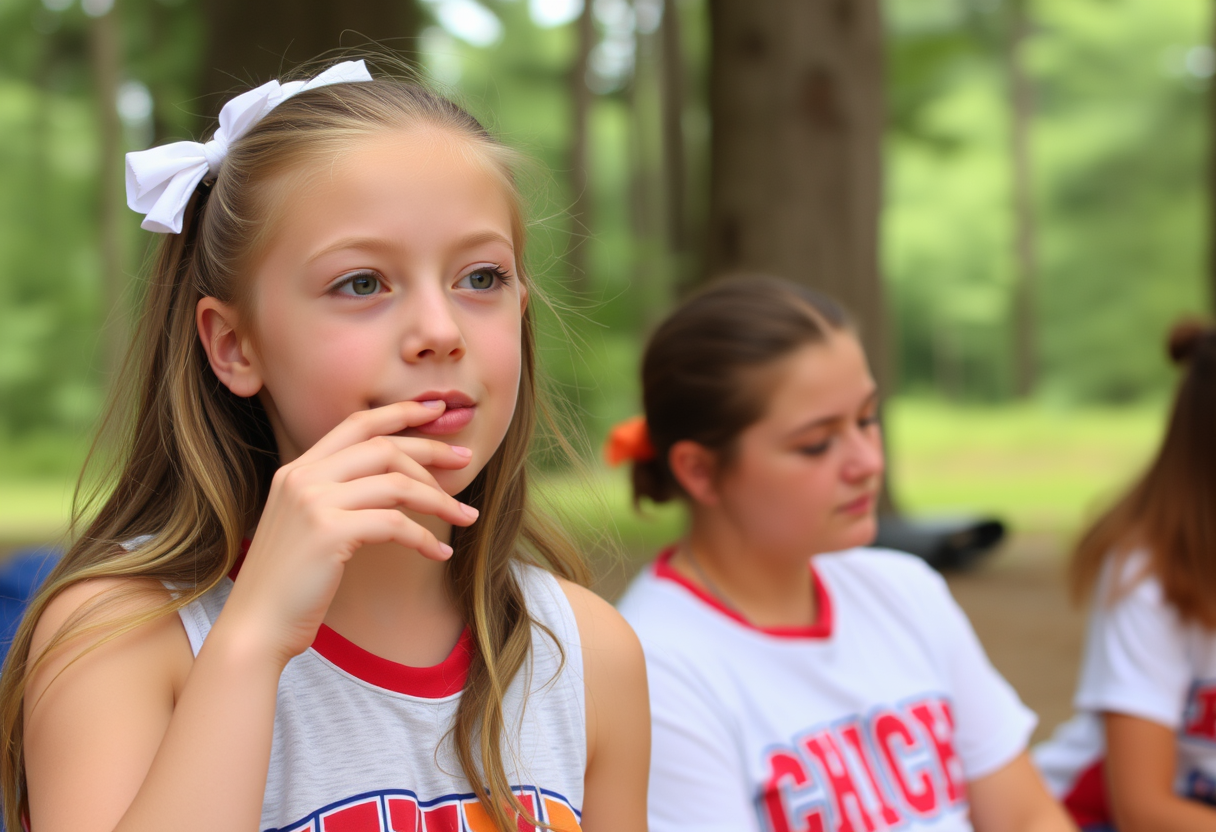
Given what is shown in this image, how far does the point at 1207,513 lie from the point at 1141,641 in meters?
0.36

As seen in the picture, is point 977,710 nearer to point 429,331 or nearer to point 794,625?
point 794,625

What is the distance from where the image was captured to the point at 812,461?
2352mm

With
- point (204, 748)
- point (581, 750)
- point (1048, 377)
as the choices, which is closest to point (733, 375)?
point (581, 750)

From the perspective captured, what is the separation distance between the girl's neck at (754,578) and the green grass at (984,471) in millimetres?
5390

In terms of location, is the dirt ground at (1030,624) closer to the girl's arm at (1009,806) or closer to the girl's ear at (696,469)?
the girl's arm at (1009,806)

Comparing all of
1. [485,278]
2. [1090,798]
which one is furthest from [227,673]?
[1090,798]

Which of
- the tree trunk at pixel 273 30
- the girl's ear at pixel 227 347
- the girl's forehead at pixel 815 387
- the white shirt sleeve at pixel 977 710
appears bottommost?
the white shirt sleeve at pixel 977 710

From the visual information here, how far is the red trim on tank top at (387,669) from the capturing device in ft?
4.75

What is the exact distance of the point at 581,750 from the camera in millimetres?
1569

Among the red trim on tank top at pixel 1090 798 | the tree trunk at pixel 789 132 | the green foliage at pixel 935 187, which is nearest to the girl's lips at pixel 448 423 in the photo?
the red trim on tank top at pixel 1090 798

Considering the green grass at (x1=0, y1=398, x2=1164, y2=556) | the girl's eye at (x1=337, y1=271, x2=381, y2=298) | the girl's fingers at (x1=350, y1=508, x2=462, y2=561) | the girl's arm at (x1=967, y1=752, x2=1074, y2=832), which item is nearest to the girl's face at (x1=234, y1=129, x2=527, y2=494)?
the girl's eye at (x1=337, y1=271, x2=381, y2=298)

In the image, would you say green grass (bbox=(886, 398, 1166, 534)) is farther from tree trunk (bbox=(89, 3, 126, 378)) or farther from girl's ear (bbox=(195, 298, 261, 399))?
tree trunk (bbox=(89, 3, 126, 378))

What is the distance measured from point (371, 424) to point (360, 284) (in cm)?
18

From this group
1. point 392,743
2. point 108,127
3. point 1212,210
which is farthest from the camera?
point 108,127
